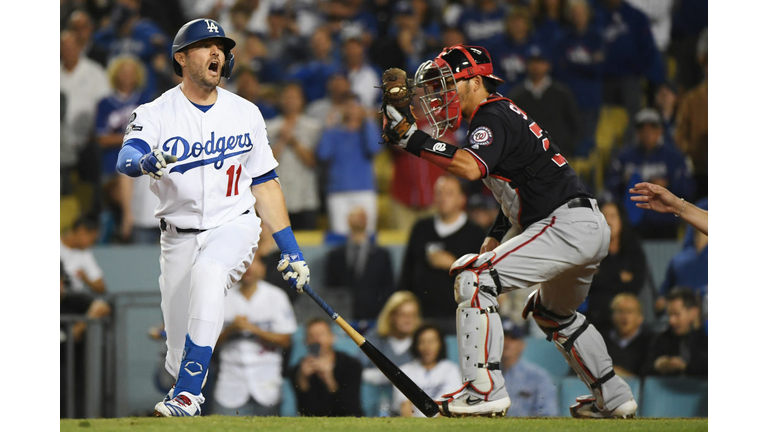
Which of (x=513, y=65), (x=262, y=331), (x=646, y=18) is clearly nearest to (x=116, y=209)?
(x=262, y=331)

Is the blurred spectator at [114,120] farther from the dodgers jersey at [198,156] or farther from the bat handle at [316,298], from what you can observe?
the bat handle at [316,298]

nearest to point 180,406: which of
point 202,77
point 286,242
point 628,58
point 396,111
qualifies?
point 286,242

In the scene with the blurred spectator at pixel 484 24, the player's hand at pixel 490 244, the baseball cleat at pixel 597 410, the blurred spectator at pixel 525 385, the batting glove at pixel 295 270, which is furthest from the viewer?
the blurred spectator at pixel 484 24

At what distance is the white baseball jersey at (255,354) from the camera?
6.52 m

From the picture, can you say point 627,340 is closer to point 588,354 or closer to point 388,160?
point 588,354

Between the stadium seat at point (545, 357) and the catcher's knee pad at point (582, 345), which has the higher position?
the catcher's knee pad at point (582, 345)

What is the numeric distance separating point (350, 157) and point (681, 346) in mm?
3076

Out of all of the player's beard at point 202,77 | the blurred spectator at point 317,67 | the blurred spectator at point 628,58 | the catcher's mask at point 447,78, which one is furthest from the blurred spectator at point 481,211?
the player's beard at point 202,77

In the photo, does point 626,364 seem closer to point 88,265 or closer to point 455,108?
point 455,108

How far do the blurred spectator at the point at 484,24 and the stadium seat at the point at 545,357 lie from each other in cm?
288

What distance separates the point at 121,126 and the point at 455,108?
178 inches

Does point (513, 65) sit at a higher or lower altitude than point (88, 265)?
higher

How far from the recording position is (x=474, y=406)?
3910 mm

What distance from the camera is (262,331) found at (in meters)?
6.68
